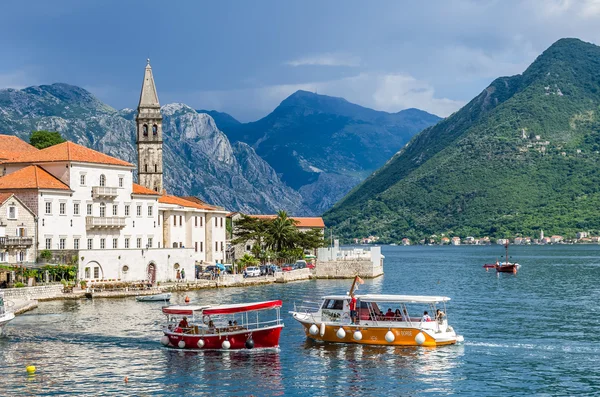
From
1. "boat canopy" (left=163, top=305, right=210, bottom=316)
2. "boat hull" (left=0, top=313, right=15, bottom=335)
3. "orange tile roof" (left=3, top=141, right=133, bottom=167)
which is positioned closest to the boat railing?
"boat canopy" (left=163, top=305, right=210, bottom=316)

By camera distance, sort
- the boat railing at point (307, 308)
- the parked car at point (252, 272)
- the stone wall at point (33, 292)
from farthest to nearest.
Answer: the parked car at point (252, 272), the stone wall at point (33, 292), the boat railing at point (307, 308)

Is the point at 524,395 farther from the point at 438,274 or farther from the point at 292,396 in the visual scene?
the point at 438,274

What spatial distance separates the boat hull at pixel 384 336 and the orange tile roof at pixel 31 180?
40192mm

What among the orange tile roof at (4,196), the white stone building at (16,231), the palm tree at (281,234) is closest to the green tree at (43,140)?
the palm tree at (281,234)

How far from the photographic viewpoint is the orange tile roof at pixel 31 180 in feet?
272

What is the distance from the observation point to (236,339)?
4938cm

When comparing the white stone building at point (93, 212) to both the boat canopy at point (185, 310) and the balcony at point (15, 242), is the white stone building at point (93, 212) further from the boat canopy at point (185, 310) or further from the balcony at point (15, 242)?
the boat canopy at point (185, 310)

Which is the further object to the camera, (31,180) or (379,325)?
(31,180)

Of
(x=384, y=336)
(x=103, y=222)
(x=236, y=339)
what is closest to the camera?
(x=236, y=339)

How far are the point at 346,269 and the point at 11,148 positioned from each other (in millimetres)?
44691

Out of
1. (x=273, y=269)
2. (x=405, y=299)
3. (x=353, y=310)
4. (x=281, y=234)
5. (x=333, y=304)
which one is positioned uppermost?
(x=281, y=234)

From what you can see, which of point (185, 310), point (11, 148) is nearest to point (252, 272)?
point (11, 148)

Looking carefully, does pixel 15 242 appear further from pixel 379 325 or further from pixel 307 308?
pixel 379 325

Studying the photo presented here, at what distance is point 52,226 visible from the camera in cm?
8425
